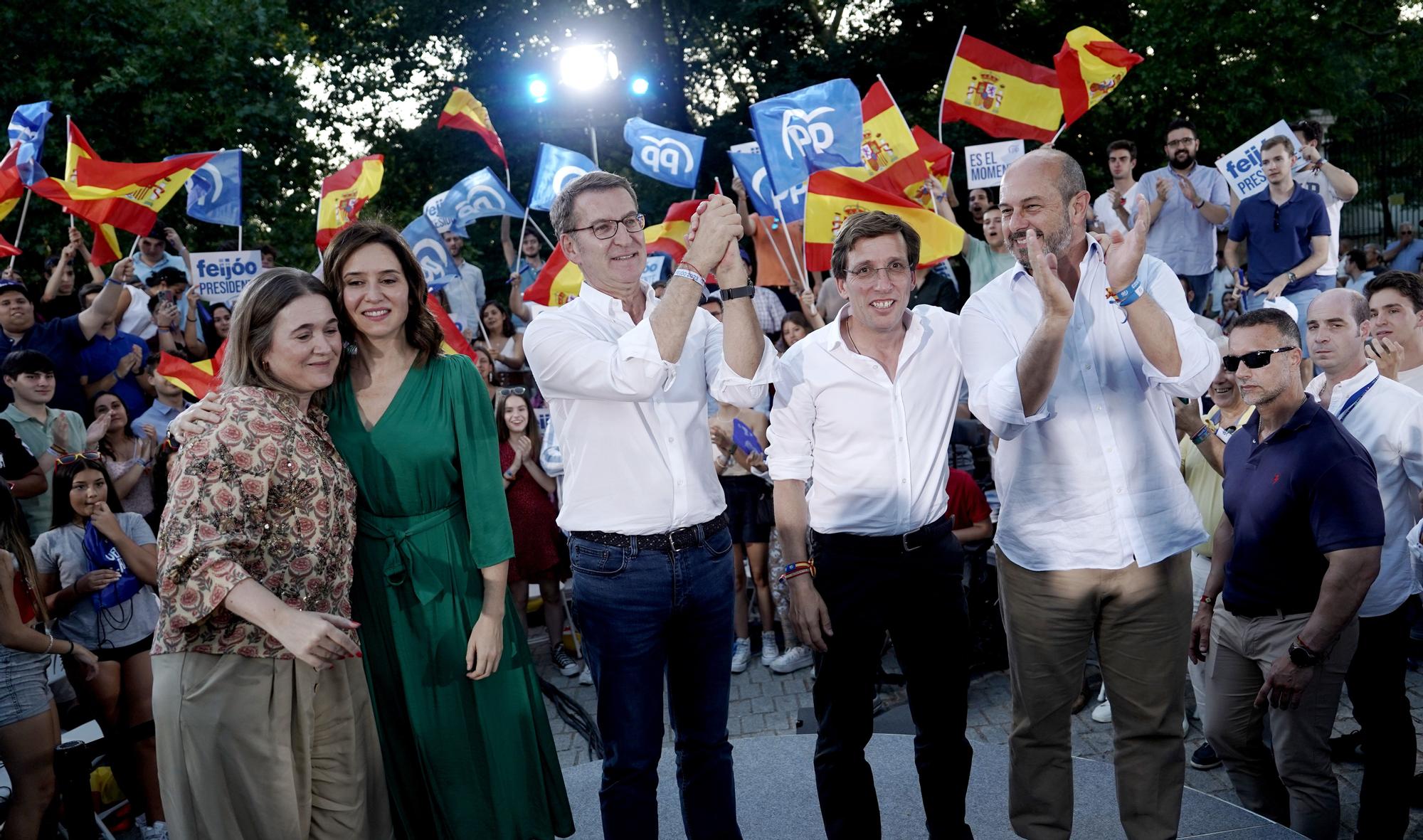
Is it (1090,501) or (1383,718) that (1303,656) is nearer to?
(1383,718)

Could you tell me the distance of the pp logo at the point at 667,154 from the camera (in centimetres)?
983

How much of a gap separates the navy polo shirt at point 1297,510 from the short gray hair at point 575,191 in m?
2.40

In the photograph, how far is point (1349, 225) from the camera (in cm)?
1789

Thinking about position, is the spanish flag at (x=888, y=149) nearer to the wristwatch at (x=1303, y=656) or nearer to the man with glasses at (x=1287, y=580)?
the man with glasses at (x=1287, y=580)

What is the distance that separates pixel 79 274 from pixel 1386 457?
56.3 ft

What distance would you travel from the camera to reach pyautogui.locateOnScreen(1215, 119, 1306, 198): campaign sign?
873 centimetres

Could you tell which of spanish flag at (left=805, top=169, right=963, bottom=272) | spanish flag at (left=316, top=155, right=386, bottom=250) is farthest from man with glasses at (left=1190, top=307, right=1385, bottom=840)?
spanish flag at (left=316, top=155, right=386, bottom=250)

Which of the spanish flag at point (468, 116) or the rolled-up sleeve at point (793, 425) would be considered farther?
the spanish flag at point (468, 116)

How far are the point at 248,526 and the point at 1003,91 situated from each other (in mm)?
7960

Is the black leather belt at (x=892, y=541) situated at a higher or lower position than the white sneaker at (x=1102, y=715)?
higher

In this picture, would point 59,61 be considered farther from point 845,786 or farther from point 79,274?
point 845,786

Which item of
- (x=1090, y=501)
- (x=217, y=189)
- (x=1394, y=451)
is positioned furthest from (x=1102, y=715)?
(x=217, y=189)

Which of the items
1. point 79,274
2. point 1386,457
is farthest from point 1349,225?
point 79,274

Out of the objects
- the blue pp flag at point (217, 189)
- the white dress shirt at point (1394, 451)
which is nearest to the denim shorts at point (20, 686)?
the white dress shirt at point (1394, 451)
